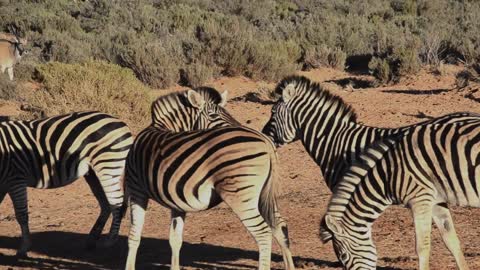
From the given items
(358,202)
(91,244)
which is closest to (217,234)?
(91,244)

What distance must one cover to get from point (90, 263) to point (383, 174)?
154 inches

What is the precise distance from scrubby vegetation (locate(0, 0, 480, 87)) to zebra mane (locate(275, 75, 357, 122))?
1104cm

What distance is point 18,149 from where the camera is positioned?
9.58 meters

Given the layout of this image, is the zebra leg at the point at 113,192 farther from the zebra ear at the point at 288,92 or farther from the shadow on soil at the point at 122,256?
the zebra ear at the point at 288,92

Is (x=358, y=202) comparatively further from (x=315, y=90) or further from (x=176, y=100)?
(x=176, y=100)

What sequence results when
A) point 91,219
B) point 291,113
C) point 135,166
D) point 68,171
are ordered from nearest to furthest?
point 135,166 → point 291,113 → point 68,171 → point 91,219

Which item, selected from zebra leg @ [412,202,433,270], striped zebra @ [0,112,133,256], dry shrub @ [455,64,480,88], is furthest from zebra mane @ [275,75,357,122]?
dry shrub @ [455,64,480,88]

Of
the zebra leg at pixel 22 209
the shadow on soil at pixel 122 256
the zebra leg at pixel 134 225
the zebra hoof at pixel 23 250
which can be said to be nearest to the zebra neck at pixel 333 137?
the shadow on soil at pixel 122 256

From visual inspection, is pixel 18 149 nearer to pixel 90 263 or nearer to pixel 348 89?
pixel 90 263

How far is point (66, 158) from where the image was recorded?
953cm

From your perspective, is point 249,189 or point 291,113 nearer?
point 249,189

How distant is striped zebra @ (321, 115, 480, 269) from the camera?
6.56 meters

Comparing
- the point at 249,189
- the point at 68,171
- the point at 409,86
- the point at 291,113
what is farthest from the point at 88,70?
the point at 249,189

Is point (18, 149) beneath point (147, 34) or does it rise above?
beneath
